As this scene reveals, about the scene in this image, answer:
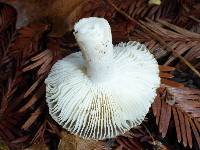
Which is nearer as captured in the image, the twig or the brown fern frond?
the brown fern frond

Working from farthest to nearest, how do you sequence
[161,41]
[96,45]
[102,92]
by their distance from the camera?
1. [161,41]
2. [102,92]
3. [96,45]

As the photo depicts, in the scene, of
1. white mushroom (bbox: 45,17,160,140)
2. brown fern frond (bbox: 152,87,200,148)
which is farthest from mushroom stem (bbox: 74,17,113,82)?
brown fern frond (bbox: 152,87,200,148)

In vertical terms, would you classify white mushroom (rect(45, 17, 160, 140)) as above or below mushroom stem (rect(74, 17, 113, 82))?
below

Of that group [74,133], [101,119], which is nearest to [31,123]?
[74,133]

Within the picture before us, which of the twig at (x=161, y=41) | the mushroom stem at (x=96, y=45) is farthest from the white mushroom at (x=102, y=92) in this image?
the twig at (x=161, y=41)

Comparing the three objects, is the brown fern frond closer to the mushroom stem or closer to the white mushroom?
the white mushroom

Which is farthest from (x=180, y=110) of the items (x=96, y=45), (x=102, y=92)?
(x=96, y=45)

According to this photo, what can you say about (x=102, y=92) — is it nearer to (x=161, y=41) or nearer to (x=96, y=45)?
(x=96, y=45)

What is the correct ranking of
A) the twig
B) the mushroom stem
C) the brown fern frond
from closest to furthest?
1. the mushroom stem
2. the brown fern frond
3. the twig
